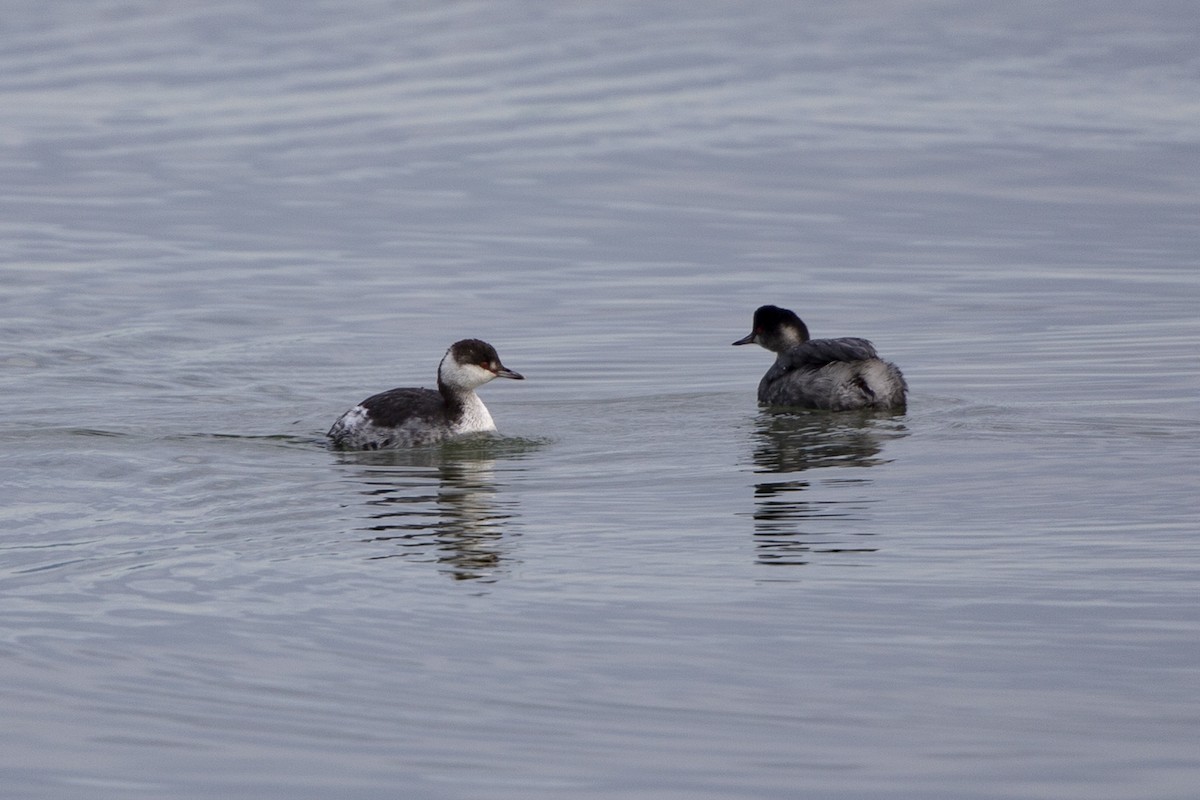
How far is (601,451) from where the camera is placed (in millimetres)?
12578

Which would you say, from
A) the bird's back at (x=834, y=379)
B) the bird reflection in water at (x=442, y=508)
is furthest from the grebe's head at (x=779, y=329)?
the bird reflection in water at (x=442, y=508)

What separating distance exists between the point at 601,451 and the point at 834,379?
234 centimetres

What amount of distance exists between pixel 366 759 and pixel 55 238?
1679cm

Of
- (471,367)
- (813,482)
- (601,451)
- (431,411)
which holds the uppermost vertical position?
(471,367)

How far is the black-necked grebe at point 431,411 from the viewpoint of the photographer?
13.1m

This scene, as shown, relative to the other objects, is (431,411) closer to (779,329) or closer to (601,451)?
(601,451)

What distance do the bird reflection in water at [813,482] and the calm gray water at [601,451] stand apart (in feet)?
0.14

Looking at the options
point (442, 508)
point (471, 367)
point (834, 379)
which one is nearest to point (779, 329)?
point (834, 379)

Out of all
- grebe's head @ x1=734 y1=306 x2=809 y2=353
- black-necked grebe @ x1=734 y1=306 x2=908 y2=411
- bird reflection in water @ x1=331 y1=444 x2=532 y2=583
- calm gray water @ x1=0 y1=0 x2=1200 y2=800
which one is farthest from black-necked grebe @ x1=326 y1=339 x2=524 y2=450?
grebe's head @ x1=734 y1=306 x2=809 y2=353

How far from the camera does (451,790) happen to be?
256 inches

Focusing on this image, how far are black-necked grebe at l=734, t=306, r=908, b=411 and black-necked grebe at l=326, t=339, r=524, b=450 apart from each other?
2.01 meters

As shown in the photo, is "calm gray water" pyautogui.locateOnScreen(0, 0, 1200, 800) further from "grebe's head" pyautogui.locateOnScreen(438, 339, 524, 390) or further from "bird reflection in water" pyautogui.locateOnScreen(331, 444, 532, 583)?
"grebe's head" pyautogui.locateOnScreen(438, 339, 524, 390)

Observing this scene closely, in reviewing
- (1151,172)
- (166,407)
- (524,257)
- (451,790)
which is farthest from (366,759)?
(1151,172)

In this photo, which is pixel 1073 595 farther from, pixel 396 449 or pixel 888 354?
pixel 888 354
